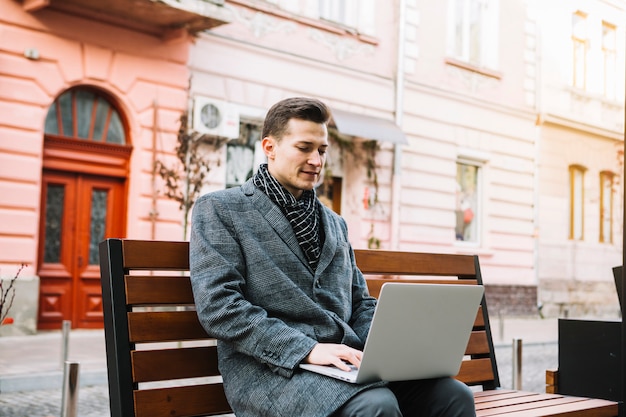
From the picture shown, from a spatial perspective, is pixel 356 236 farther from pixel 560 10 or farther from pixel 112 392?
pixel 112 392

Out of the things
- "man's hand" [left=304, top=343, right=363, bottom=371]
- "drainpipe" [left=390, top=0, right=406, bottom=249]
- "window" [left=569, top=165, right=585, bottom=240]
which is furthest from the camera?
"window" [left=569, top=165, right=585, bottom=240]

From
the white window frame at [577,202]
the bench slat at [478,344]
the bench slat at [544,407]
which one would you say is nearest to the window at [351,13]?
the white window frame at [577,202]

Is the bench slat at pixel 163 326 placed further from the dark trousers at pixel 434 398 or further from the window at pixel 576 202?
the window at pixel 576 202

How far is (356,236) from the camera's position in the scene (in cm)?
1631

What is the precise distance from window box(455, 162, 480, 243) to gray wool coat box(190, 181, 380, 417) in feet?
51.0

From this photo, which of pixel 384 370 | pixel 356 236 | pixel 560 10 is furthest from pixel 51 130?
pixel 560 10

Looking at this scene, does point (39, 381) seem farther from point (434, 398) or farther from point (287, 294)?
point (434, 398)

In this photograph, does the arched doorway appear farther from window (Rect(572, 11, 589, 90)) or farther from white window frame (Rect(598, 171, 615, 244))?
white window frame (Rect(598, 171, 615, 244))

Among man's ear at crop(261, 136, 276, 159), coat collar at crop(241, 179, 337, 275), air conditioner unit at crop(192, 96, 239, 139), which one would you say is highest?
air conditioner unit at crop(192, 96, 239, 139)

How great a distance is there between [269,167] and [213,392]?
2.96 feet

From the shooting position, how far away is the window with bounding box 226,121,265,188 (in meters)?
14.5

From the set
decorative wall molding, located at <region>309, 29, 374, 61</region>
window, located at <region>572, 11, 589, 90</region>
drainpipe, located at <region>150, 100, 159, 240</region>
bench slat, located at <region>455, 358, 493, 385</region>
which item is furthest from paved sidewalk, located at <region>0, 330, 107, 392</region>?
window, located at <region>572, 11, 589, 90</region>

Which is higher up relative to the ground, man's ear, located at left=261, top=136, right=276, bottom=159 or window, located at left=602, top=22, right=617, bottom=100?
window, located at left=602, top=22, right=617, bottom=100

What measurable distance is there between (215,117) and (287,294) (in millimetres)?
10993
